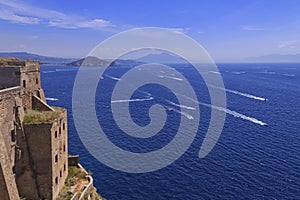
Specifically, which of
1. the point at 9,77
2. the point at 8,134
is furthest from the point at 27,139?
the point at 9,77

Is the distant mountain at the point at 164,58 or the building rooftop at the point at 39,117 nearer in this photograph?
the building rooftop at the point at 39,117

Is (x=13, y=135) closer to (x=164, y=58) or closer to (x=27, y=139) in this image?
(x=27, y=139)

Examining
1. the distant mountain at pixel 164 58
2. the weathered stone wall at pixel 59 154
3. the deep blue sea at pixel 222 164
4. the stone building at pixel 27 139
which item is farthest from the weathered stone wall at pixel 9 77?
the deep blue sea at pixel 222 164

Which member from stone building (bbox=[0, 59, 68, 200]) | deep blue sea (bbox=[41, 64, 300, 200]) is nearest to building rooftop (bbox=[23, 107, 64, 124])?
stone building (bbox=[0, 59, 68, 200])

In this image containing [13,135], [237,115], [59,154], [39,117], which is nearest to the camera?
[13,135]

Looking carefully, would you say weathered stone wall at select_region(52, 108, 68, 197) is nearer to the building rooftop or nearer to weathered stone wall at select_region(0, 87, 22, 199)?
the building rooftop

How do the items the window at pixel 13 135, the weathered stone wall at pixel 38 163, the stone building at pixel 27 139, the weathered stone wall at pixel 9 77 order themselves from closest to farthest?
the window at pixel 13 135, the stone building at pixel 27 139, the weathered stone wall at pixel 38 163, the weathered stone wall at pixel 9 77

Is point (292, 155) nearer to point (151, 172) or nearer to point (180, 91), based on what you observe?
point (151, 172)

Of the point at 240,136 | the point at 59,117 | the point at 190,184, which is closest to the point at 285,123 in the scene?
the point at 240,136

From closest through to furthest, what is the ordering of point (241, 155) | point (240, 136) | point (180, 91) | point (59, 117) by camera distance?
1. point (59, 117)
2. point (241, 155)
3. point (240, 136)
4. point (180, 91)

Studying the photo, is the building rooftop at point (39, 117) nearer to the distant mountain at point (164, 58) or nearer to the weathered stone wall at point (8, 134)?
the weathered stone wall at point (8, 134)

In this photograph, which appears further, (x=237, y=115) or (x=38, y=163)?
(x=237, y=115)
